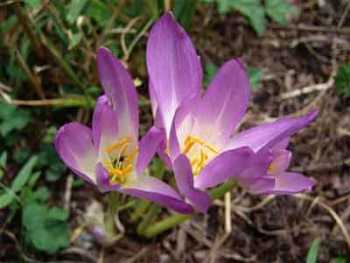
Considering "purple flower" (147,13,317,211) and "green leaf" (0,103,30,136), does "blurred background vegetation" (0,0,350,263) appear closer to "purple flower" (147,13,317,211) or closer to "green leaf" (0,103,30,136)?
"green leaf" (0,103,30,136)

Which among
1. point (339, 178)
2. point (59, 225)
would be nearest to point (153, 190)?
point (59, 225)

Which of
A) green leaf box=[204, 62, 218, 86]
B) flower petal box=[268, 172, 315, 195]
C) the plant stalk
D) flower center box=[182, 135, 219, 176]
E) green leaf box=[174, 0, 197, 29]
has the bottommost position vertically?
the plant stalk

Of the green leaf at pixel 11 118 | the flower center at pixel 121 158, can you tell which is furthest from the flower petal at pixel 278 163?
the green leaf at pixel 11 118

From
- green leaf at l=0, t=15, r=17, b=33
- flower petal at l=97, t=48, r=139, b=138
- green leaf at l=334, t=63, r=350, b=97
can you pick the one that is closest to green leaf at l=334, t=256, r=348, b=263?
green leaf at l=334, t=63, r=350, b=97

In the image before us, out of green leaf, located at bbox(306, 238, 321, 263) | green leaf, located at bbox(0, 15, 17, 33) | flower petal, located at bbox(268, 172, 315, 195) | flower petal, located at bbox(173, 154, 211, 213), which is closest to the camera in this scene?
flower petal, located at bbox(173, 154, 211, 213)

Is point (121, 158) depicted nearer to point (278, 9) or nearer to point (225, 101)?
point (225, 101)

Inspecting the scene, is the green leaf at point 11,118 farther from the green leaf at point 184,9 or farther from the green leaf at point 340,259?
the green leaf at point 340,259

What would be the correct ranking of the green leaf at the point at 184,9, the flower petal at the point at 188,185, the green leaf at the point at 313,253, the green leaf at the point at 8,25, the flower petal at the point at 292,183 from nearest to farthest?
the flower petal at the point at 188,185 < the flower petal at the point at 292,183 < the green leaf at the point at 313,253 < the green leaf at the point at 184,9 < the green leaf at the point at 8,25

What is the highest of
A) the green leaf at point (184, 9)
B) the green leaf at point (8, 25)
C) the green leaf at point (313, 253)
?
the green leaf at point (184, 9)
